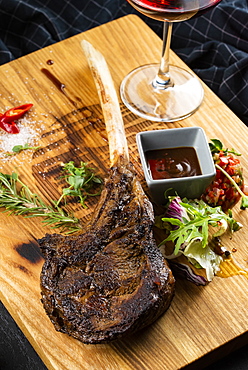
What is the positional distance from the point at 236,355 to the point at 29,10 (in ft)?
11.3

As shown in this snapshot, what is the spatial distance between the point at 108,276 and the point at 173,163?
2.92 ft

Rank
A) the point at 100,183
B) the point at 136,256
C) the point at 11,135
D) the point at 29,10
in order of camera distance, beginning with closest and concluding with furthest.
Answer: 1. the point at 136,256
2. the point at 100,183
3. the point at 11,135
4. the point at 29,10

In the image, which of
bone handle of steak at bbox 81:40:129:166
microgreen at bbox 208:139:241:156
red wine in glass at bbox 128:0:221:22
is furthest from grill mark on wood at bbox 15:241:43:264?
red wine in glass at bbox 128:0:221:22

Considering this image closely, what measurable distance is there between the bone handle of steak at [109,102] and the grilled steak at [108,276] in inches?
16.6

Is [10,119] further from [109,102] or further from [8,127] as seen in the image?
[109,102]

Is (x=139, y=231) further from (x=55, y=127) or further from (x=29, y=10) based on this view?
(x=29, y=10)

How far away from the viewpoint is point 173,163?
3.04m

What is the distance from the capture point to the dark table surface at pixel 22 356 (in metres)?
2.99

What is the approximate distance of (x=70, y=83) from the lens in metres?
3.82

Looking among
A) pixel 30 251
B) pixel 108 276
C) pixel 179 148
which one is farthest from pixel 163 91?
pixel 108 276

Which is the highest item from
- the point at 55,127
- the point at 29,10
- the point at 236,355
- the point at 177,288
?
the point at 29,10

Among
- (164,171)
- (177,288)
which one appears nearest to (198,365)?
(177,288)

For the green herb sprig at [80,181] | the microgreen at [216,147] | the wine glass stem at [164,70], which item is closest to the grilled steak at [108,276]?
the green herb sprig at [80,181]

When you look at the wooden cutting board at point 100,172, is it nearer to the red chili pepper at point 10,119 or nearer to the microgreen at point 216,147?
the red chili pepper at point 10,119
